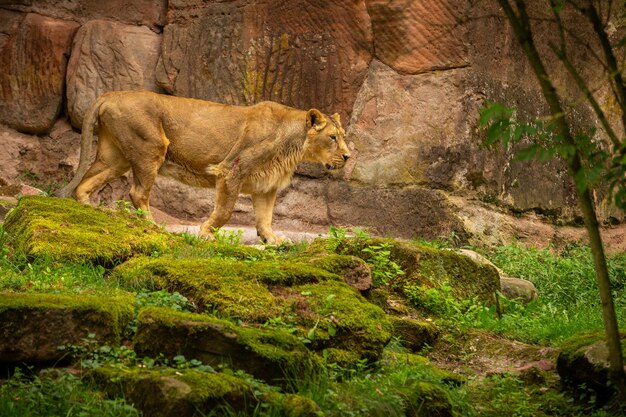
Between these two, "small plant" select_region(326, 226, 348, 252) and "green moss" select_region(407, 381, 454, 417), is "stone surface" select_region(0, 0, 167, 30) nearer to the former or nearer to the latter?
"small plant" select_region(326, 226, 348, 252)

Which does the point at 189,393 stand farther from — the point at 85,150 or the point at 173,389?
the point at 85,150

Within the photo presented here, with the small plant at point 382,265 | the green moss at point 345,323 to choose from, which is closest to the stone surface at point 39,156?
the small plant at point 382,265

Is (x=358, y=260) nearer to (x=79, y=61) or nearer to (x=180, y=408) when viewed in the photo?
(x=180, y=408)

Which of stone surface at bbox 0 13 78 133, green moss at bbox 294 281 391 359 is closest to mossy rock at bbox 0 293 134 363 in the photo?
green moss at bbox 294 281 391 359

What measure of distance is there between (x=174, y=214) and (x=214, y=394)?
9361 mm

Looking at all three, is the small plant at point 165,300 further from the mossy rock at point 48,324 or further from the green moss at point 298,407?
the green moss at point 298,407

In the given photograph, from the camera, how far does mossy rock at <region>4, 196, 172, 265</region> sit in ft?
25.0

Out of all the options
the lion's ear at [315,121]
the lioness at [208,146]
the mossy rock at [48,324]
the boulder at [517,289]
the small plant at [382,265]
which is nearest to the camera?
the mossy rock at [48,324]

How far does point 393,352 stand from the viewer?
21.5 ft

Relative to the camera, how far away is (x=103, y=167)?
38.1 feet

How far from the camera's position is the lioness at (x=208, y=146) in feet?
37.6

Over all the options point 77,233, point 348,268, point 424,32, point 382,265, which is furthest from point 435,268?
point 424,32

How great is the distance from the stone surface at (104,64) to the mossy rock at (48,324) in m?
8.87

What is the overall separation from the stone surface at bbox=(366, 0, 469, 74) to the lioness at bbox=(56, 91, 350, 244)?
4.79ft
